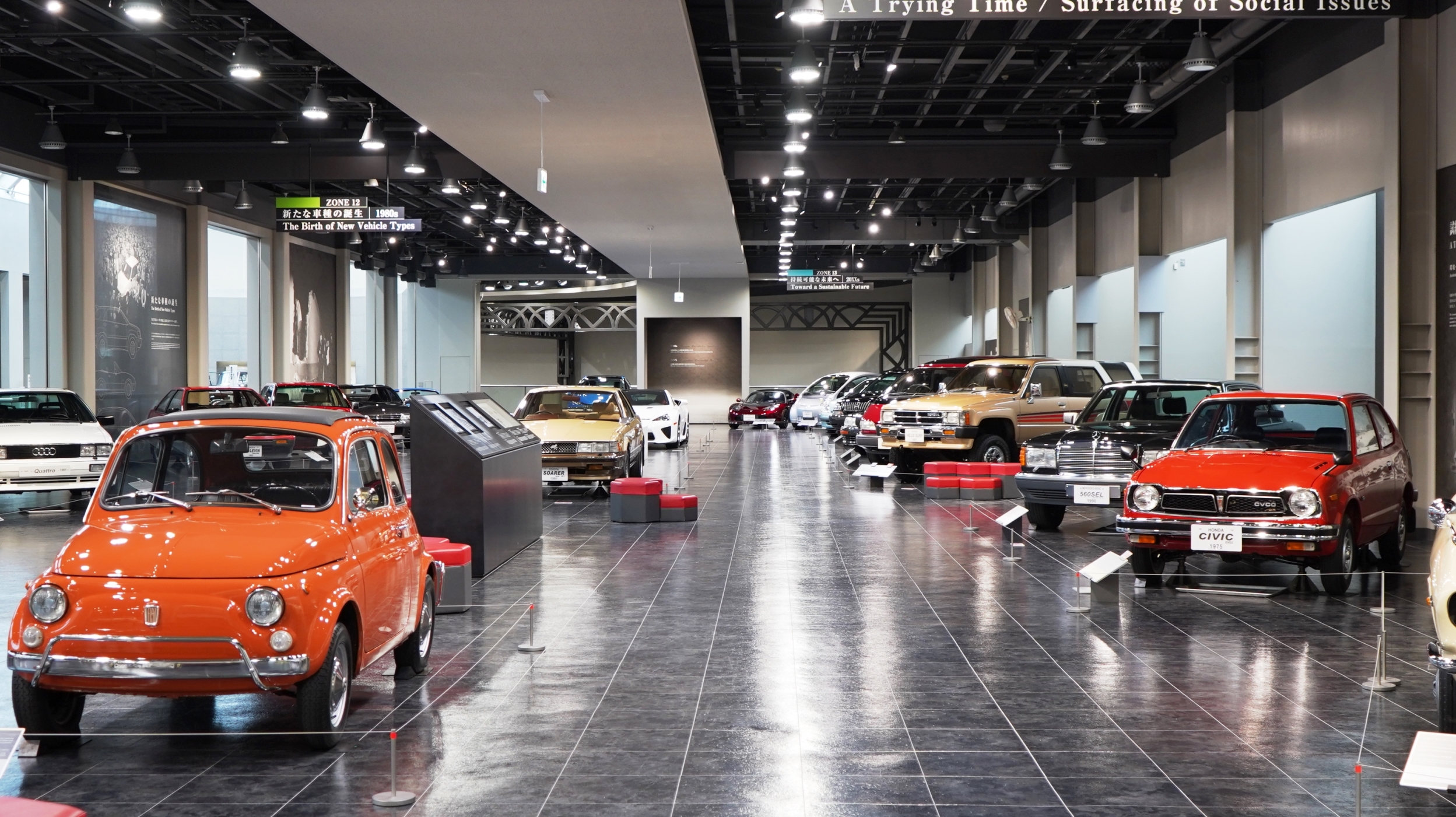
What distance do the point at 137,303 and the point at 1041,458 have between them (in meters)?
20.4

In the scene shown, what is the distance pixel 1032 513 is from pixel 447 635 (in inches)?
296

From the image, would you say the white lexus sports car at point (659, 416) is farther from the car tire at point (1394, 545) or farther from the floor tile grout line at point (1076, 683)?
the car tire at point (1394, 545)

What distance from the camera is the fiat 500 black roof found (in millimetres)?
6109

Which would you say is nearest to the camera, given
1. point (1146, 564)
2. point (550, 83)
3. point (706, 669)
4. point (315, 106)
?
point (706, 669)

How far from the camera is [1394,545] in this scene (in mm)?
10578

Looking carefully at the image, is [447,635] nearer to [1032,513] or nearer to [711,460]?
[1032,513]

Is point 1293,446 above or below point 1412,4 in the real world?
below

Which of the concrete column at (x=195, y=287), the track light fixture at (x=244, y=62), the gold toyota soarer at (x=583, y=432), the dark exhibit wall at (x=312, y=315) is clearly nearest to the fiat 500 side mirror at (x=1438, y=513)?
the gold toyota soarer at (x=583, y=432)

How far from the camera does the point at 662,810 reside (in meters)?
4.60

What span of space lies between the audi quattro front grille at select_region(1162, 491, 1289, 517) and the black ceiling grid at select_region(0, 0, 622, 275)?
479 inches

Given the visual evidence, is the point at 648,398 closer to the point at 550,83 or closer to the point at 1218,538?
the point at 550,83

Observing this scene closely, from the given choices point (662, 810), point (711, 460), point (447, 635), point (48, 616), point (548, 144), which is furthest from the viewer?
point (711, 460)

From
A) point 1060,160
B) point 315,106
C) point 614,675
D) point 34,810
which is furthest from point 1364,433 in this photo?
point 315,106

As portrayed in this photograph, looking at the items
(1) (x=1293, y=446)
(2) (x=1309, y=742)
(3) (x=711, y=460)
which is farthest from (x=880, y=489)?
(2) (x=1309, y=742)
